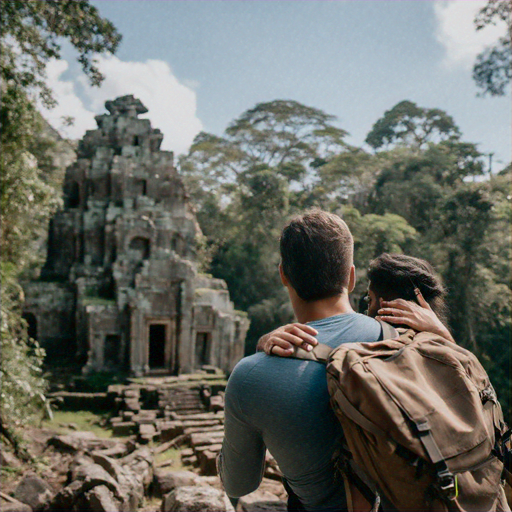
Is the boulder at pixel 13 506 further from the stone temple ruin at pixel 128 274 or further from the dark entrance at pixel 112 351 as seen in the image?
the dark entrance at pixel 112 351

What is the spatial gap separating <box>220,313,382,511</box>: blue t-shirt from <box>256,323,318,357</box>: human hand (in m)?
0.03

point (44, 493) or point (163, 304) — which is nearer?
point (44, 493)

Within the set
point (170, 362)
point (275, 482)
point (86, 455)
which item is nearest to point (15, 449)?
point (86, 455)

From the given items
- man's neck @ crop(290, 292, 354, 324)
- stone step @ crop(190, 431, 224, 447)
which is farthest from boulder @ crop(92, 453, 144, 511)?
man's neck @ crop(290, 292, 354, 324)

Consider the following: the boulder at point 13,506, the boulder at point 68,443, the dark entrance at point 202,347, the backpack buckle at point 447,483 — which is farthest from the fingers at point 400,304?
the dark entrance at point 202,347

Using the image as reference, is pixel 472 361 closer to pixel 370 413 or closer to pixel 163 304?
pixel 370 413

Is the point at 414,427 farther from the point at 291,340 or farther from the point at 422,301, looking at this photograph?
the point at 422,301

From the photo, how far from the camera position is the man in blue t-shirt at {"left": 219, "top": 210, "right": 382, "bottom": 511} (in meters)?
1.54

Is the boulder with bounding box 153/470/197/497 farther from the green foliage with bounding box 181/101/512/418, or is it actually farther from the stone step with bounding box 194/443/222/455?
the green foliage with bounding box 181/101/512/418

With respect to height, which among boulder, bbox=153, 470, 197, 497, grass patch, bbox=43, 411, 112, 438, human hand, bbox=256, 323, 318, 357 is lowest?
grass patch, bbox=43, 411, 112, 438

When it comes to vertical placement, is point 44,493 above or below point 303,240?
below

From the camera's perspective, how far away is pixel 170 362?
17.8 meters

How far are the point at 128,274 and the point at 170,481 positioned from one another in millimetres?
11827

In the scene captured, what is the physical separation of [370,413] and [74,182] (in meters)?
21.8
